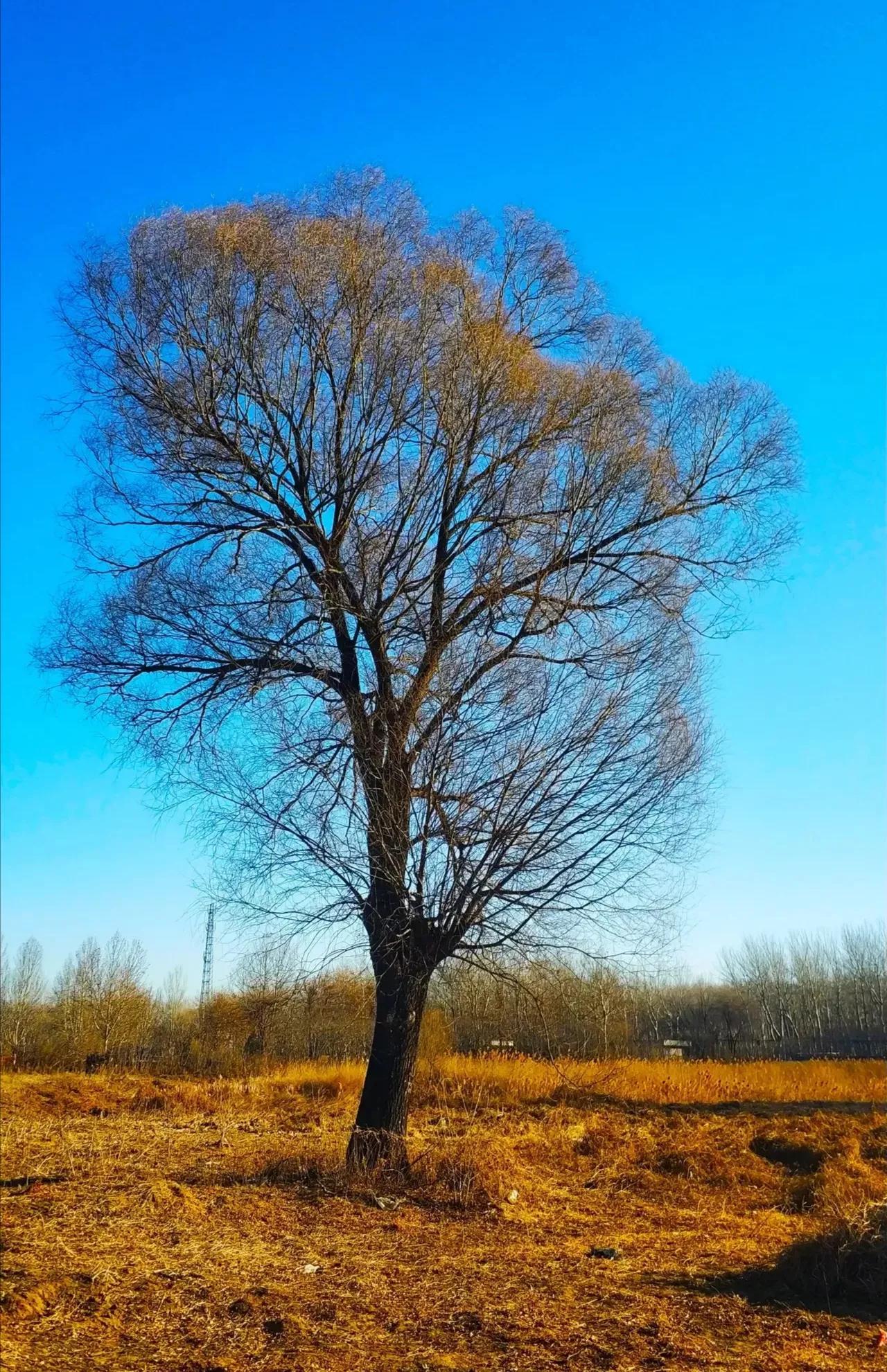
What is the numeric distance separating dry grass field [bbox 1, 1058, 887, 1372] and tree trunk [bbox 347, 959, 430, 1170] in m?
0.40

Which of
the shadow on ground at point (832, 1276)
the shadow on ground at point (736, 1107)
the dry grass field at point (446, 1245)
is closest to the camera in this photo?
the dry grass field at point (446, 1245)

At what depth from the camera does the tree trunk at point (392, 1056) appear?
30.1 feet

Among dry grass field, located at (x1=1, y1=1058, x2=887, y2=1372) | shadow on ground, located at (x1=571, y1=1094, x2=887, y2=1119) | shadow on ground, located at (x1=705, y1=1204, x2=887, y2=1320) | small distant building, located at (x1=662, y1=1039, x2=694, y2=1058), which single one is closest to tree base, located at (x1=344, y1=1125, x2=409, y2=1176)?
dry grass field, located at (x1=1, y1=1058, x2=887, y2=1372)

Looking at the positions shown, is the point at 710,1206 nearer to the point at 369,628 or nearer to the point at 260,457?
the point at 369,628

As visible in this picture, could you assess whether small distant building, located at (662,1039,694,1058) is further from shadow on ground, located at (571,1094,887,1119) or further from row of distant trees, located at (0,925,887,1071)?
shadow on ground, located at (571,1094,887,1119)

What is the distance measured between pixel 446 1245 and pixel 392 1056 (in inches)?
104

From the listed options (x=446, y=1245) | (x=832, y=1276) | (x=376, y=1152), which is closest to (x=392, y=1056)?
(x=376, y=1152)

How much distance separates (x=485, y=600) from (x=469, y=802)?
2.02 metres

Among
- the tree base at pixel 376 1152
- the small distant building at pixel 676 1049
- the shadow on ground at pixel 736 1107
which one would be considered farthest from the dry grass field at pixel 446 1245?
the small distant building at pixel 676 1049

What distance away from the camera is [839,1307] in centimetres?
556

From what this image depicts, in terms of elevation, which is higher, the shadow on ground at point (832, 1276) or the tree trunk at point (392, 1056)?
the tree trunk at point (392, 1056)

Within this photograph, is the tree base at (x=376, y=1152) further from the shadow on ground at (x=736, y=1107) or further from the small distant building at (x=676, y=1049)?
the small distant building at (x=676, y=1049)

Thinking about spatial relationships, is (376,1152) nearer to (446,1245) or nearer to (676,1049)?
(446,1245)

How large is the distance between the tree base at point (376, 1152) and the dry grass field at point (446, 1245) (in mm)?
170
